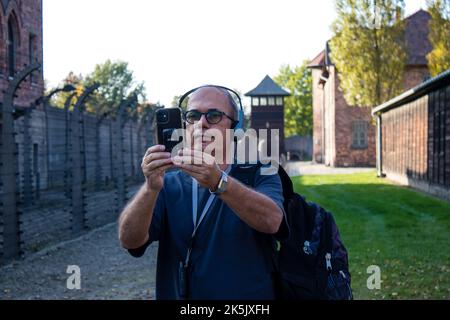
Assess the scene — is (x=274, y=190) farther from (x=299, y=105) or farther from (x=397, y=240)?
(x=299, y=105)

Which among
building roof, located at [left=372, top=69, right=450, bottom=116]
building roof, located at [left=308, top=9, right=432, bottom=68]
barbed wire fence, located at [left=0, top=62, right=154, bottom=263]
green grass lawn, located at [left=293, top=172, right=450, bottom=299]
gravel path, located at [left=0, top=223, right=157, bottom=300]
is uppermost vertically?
building roof, located at [left=308, top=9, right=432, bottom=68]

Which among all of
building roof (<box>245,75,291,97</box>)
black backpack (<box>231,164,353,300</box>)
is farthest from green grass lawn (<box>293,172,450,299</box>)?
building roof (<box>245,75,291,97</box>)

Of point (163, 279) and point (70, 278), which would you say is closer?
point (163, 279)

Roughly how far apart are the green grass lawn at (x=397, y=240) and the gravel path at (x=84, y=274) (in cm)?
274

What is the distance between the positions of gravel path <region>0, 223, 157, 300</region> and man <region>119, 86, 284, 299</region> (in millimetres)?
4323

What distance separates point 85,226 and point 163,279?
32.8ft

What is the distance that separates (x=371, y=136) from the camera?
4125 centimetres

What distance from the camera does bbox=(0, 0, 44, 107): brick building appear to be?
6.00 m

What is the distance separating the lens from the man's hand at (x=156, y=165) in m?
2.33

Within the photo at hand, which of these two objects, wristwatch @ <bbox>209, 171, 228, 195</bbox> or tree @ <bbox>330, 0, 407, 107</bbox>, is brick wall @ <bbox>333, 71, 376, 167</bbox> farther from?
wristwatch @ <bbox>209, 171, 228, 195</bbox>

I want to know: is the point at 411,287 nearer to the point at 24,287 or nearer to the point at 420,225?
the point at 24,287

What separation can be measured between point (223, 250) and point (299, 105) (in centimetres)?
8707
